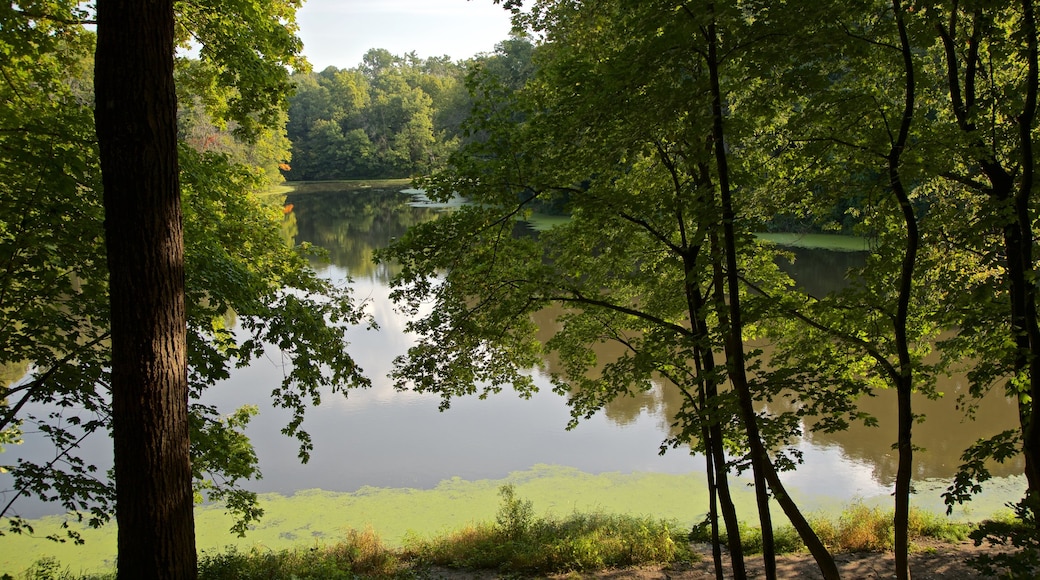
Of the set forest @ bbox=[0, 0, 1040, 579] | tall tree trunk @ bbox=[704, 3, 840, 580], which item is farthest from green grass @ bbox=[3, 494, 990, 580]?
tall tree trunk @ bbox=[704, 3, 840, 580]

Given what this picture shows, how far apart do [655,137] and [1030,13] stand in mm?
2503

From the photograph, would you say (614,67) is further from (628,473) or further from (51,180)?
(628,473)

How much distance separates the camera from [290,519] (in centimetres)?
977

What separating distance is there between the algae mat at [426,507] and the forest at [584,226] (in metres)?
3.10

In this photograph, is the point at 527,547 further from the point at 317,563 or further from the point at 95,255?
the point at 95,255

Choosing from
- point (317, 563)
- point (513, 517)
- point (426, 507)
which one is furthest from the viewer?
point (426, 507)

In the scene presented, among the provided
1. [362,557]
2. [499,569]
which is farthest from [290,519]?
[499,569]

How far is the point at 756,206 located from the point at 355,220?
41.8 m

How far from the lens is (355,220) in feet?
148

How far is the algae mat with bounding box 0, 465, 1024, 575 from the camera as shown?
902 cm

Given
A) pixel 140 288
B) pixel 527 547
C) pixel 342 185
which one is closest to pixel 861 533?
pixel 527 547

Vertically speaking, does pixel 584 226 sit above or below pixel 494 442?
above

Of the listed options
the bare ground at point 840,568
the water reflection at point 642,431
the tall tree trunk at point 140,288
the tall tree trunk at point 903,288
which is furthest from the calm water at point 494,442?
the tall tree trunk at point 140,288

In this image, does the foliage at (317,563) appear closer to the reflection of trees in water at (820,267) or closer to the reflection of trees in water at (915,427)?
the reflection of trees in water at (915,427)
